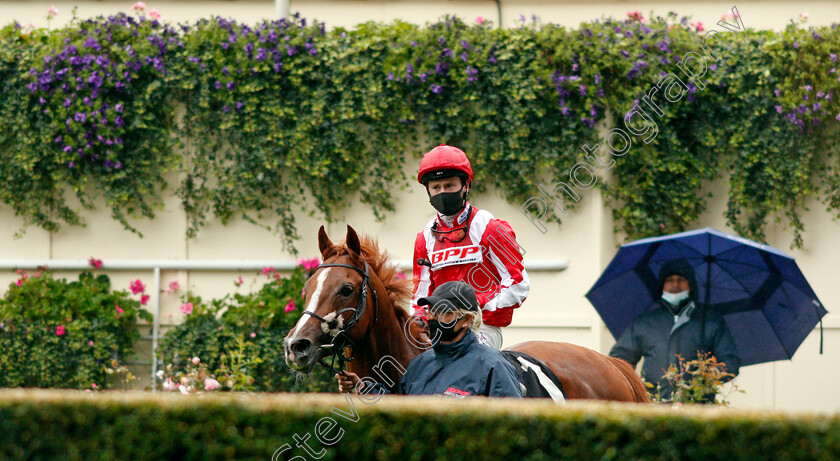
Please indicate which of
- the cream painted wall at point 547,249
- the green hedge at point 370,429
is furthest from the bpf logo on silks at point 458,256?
the cream painted wall at point 547,249

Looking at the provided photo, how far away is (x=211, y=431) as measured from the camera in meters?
2.51

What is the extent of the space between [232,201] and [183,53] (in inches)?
55.9

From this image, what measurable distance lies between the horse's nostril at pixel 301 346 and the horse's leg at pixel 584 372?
1.33m

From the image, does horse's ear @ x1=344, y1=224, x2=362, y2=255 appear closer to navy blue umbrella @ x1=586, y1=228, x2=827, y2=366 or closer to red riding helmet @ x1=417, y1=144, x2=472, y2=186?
red riding helmet @ x1=417, y1=144, x2=472, y2=186

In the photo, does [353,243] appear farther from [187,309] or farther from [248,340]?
[187,309]

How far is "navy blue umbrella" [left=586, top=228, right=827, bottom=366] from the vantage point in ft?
18.9

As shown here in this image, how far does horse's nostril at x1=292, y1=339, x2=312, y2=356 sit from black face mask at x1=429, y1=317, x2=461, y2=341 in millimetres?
548

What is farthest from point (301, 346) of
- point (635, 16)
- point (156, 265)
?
point (635, 16)

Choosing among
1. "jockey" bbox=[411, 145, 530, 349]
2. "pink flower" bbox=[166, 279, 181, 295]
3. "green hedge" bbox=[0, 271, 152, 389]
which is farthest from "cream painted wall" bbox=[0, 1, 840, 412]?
"jockey" bbox=[411, 145, 530, 349]

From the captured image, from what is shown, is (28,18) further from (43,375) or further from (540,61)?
(540,61)

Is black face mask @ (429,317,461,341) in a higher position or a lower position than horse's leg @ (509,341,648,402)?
higher

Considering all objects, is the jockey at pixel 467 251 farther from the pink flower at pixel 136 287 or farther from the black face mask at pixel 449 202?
the pink flower at pixel 136 287

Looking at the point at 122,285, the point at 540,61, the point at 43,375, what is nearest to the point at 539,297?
the point at 540,61

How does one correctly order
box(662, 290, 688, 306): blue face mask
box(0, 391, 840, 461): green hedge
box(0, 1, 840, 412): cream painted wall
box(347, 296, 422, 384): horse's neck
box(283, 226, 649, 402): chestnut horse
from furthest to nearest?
box(0, 1, 840, 412): cream painted wall → box(662, 290, 688, 306): blue face mask → box(347, 296, 422, 384): horse's neck → box(283, 226, 649, 402): chestnut horse → box(0, 391, 840, 461): green hedge
